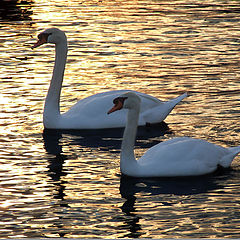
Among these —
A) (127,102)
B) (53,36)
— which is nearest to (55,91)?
(53,36)

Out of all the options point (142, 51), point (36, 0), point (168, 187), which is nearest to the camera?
point (168, 187)

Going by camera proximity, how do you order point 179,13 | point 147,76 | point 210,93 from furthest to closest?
point 179,13, point 147,76, point 210,93

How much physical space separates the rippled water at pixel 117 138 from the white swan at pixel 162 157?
0.13 metres

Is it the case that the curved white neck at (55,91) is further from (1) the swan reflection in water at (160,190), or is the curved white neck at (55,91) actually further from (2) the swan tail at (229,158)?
(2) the swan tail at (229,158)

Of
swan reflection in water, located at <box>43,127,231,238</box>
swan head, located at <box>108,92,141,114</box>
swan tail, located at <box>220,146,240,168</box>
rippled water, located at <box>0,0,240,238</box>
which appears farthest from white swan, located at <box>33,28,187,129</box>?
swan tail, located at <box>220,146,240,168</box>

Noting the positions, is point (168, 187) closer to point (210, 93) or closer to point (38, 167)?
point (38, 167)

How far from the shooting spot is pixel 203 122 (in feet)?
47.1

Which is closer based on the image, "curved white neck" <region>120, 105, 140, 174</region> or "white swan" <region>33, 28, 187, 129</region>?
"curved white neck" <region>120, 105, 140, 174</region>

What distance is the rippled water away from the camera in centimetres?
1007

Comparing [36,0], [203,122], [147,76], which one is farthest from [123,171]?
[36,0]

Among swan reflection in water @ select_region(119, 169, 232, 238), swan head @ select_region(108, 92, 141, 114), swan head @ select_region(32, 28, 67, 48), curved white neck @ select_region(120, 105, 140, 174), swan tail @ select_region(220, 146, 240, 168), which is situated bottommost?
swan reflection in water @ select_region(119, 169, 232, 238)

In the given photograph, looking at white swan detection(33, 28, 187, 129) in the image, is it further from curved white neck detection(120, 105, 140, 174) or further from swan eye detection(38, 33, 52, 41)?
curved white neck detection(120, 105, 140, 174)

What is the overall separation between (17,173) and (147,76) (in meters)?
6.65

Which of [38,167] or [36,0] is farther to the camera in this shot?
[36,0]
